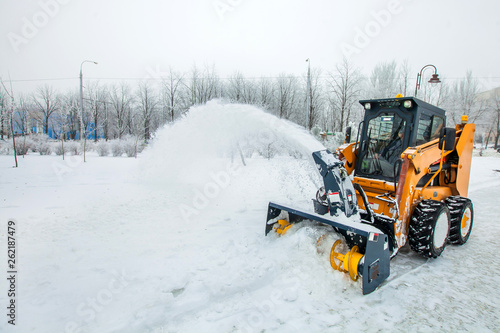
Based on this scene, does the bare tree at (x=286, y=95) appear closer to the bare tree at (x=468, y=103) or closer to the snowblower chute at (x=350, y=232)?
the bare tree at (x=468, y=103)

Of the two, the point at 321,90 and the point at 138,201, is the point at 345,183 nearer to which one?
the point at 138,201

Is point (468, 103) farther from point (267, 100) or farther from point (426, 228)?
point (426, 228)

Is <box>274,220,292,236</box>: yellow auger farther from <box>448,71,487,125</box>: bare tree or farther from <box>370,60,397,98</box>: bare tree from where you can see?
<box>448,71,487,125</box>: bare tree

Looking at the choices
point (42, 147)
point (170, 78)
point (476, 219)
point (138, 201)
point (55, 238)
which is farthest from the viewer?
point (170, 78)

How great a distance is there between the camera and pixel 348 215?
3939mm

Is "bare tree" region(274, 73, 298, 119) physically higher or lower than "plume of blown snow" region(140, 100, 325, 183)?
higher

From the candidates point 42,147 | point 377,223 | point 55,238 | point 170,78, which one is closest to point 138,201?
point 55,238

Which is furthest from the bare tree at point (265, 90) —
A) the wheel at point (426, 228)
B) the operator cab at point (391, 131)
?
the wheel at point (426, 228)

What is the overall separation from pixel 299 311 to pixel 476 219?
6.73m

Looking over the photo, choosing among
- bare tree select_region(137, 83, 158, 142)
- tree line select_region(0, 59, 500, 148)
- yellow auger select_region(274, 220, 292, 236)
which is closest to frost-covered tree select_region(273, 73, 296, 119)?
tree line select_region(0, 59, 500, 148)

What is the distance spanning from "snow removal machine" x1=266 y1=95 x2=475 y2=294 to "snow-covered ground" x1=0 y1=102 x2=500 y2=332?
1.08 ft

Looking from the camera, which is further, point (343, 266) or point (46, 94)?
point (46, 94)

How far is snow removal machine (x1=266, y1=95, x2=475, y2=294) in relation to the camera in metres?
3.76

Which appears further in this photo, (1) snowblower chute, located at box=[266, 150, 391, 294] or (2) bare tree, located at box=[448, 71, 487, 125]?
(2) bare tree, located at box=[448, 71, 487, 125]
